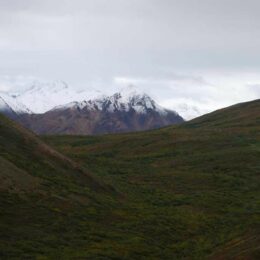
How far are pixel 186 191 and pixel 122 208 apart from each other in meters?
28.5

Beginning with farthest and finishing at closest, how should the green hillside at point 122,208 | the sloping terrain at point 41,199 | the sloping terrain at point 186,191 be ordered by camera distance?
the sloping terrain at point 186,191, the green hillside at point 122,208, the sloping terrain at point 41,199

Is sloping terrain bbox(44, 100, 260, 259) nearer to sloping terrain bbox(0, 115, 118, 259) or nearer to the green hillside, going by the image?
the green hillside

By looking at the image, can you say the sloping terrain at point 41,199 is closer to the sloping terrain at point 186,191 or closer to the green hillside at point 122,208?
the green hillside at point 122,208

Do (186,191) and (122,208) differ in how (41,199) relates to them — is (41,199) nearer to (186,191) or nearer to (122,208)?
(122,208)

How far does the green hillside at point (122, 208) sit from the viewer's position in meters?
61.8

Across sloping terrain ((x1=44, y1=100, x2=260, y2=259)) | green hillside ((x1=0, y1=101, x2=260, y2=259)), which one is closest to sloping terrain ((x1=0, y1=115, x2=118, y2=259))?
green hillside ((x1=0, y1=101, x2=260, y2=259))

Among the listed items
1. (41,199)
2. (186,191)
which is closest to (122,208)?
(41,199)

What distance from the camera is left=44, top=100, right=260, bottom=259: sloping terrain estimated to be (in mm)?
65363

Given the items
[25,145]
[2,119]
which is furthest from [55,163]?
[2,119]

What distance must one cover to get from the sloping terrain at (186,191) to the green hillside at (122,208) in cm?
18

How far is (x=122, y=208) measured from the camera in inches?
3305

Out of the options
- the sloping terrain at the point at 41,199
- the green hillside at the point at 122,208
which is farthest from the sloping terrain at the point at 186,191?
the sloping terrain at the point at 41,199

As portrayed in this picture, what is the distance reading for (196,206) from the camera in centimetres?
9481

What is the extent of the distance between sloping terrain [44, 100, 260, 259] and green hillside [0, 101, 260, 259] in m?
0.18
